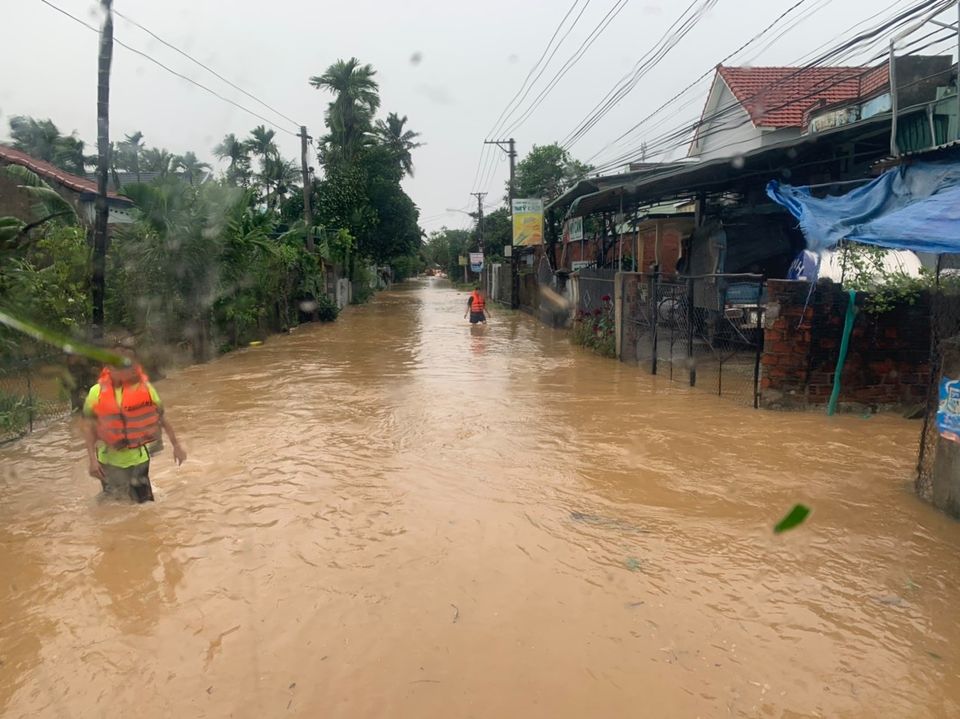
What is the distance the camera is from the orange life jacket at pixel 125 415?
18.1 feet

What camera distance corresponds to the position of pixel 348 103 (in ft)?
128

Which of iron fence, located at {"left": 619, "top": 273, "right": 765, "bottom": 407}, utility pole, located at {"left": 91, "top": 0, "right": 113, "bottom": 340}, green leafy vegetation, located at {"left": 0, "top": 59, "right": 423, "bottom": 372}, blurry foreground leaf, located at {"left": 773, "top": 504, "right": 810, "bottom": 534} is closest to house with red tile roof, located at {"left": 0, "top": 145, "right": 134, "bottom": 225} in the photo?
green leafy vegetation, located at {"left": 0, "top": 59, "right": 423, "bottom": 372}

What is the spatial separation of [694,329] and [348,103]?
104 feet

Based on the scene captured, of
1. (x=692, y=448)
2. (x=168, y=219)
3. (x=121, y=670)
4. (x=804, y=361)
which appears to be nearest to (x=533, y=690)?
(x=121, y=670)

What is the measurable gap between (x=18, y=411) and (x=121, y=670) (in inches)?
242

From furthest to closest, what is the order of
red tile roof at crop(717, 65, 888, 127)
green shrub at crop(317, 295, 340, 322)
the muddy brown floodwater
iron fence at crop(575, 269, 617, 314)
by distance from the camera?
1. green shrub at crop(317, 295, 340, 322)
2. red tile roof at crop(717, 65, 888, 127)
3. iron fence at crop(575, 269, 617, 314)
4. the muddy brown floodwater

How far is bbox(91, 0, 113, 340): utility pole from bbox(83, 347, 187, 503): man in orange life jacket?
4.16m

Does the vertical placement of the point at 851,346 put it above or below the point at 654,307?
below

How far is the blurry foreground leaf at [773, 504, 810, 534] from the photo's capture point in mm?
5577

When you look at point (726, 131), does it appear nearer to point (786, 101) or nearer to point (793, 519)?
point (786, 101)

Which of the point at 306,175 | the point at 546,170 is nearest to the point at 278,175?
the point at 546,170

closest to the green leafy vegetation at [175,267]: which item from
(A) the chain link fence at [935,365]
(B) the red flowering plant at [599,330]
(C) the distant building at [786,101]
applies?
(A) the chain link fence at [935,365]

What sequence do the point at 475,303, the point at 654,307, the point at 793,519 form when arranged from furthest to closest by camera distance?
1. the point at 475,303
2. the point at 654,307
3. the point at 793,519

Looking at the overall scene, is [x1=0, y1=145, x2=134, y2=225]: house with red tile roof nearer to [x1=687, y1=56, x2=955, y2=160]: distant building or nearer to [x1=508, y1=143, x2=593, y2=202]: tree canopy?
[x1=687, y1=56, x2=955, y2=160]: distant building
